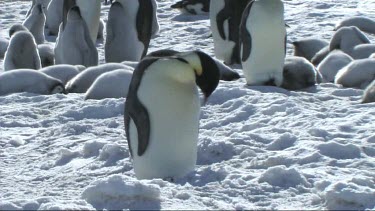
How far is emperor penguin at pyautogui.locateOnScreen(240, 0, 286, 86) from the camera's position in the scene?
25.8 ft

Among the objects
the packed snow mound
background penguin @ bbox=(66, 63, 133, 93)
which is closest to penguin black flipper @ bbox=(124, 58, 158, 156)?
the packed snow mound

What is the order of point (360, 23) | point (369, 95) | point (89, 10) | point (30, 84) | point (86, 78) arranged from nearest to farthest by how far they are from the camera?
point (369, 95)
point (30, 84)
point (86, 78)
point (89, 10)
point (360, 23)

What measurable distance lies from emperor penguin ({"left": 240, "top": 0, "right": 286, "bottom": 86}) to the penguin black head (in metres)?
2.97

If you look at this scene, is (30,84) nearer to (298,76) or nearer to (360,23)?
(298,76)

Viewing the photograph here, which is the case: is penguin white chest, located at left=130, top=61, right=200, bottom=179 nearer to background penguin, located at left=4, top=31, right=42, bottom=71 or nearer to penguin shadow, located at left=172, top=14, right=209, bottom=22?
background penguin, located at left=4, top=31, right=42, bottom=71

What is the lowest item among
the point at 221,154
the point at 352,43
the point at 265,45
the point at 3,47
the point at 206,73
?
the point at 3,47

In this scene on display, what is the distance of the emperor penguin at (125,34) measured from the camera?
34.2ft

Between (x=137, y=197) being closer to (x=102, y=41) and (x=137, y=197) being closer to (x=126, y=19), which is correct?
(x=126, y=19)

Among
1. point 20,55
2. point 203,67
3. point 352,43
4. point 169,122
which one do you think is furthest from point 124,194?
point 352,43

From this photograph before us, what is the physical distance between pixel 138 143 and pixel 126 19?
5.52m

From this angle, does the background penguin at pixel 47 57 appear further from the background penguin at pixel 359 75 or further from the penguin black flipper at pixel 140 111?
the penguin black flipper at pixel 140 111

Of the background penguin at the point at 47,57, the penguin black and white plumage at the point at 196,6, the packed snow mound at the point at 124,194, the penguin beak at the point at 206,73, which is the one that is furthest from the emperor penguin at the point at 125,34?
the packed snow mound at the point at 124,194

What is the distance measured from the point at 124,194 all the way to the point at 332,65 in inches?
208

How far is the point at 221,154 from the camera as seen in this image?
5453 mm
